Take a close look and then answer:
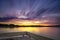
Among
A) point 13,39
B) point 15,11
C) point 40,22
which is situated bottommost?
point 13,39

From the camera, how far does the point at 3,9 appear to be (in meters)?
9.68

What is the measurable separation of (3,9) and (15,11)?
126 centimetres

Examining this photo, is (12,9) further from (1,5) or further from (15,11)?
(1,5)

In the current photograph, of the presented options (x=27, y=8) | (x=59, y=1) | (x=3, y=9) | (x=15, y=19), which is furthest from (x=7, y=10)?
(x=59, y=1)

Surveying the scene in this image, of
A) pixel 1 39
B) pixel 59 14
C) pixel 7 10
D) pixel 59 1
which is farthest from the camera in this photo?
pixel 59 14

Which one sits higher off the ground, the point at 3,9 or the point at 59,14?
the point at 3,9

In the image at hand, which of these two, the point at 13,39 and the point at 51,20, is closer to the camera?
the point at 13,39

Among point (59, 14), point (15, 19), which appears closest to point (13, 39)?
point (59, 14)

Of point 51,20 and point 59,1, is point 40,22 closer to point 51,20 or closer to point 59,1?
point 51,20

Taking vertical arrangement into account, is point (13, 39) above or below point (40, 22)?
below

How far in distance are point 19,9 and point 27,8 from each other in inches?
33.9

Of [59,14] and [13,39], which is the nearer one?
[13,39]

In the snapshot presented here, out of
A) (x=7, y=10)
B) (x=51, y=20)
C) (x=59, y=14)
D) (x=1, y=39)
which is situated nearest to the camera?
(x=1, y=39)

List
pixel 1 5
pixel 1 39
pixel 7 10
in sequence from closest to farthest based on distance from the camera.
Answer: pixel 1 39
pixel 1 5
pixel 7 10
